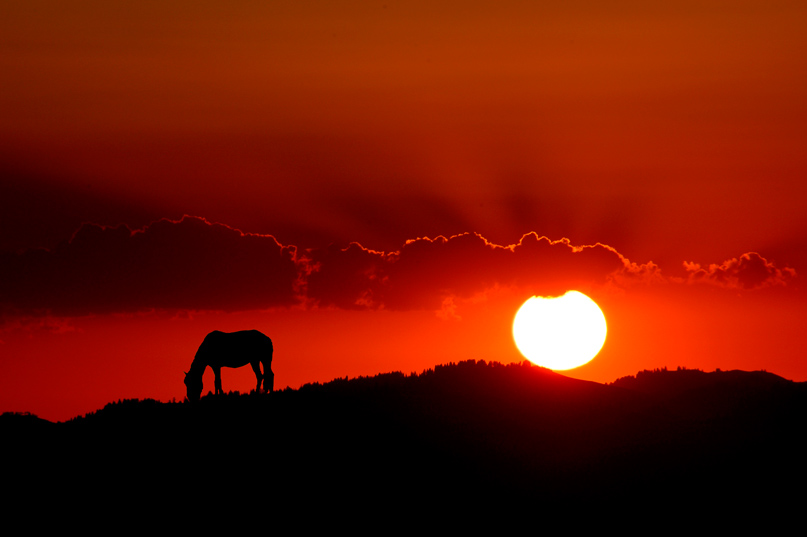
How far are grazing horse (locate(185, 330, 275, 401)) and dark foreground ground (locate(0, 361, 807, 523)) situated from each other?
3194 mm

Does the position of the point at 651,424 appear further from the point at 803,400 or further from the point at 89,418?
the point at 89,418

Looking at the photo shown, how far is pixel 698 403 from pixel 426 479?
69.7 ft

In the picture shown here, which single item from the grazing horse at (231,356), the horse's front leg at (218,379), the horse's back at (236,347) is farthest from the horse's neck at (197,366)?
the horse's front leg at (218,379)

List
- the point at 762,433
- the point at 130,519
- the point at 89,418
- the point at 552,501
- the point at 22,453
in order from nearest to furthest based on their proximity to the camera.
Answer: the point at 130,519 → the point at 552,501 → the point at 22,453 → the point at 89,418 → the point at 762,433

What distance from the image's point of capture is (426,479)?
1183 inches

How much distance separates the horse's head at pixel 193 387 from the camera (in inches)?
1510

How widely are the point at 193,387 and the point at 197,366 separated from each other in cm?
98

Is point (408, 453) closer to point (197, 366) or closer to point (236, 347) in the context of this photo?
point (236, 347)

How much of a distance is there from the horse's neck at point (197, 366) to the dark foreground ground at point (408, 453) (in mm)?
3230

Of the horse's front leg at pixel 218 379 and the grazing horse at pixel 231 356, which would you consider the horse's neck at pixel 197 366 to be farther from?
the horse's front leg at pixel 218 379

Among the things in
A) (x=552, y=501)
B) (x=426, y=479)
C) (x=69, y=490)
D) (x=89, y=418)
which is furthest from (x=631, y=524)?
(x=89, y=418)

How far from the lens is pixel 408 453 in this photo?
31.4m

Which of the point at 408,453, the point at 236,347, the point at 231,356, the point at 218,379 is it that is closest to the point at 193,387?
the point at 218,379

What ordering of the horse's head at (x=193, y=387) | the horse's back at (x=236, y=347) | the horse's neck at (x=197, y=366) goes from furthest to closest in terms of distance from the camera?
the horse's back at (x=236, y=347)
the horse's neck at (x=197, y=366)
the horse's head at (x=193, y=387)
